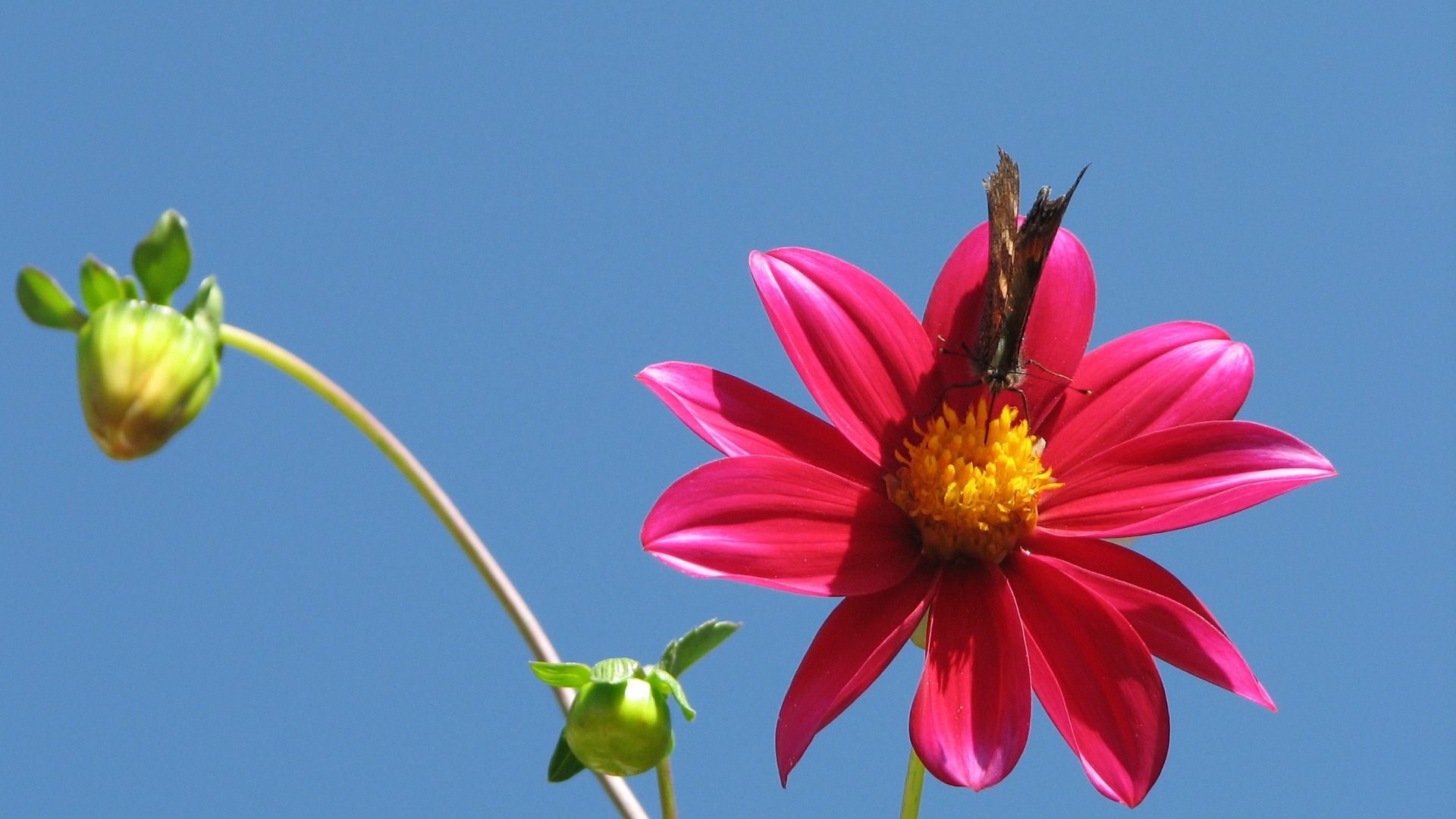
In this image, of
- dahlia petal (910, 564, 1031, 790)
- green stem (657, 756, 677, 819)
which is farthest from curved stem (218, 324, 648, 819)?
dahlia petal (910, 564, 1031, 790)

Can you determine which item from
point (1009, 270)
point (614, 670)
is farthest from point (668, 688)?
point (1009, 270)

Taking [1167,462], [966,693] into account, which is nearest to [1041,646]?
[966,693]

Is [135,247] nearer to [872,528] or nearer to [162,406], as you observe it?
[162,406]

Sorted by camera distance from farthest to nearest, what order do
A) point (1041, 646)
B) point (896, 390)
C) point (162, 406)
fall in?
point (896, 390), point (1041, 646), point (162, 406)

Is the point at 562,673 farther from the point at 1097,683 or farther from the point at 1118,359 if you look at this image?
the point at 1118,359

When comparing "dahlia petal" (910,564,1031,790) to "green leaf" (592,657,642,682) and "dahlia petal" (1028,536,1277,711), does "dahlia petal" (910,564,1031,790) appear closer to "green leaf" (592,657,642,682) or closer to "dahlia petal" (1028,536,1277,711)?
"dahlia petal" (1028,536,1277,711)

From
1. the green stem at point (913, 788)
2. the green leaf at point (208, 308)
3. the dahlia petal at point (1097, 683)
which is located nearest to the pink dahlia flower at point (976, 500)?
the dahlia petal at point (1097, 683)

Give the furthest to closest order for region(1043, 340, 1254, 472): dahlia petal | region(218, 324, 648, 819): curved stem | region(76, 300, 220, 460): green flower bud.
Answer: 1. region(1043, 340, 1254, 472): dahlia petal
2. region(218, 324, 648, 819): curved stem
3. region(76, 300, 220, 460): green flower bud
